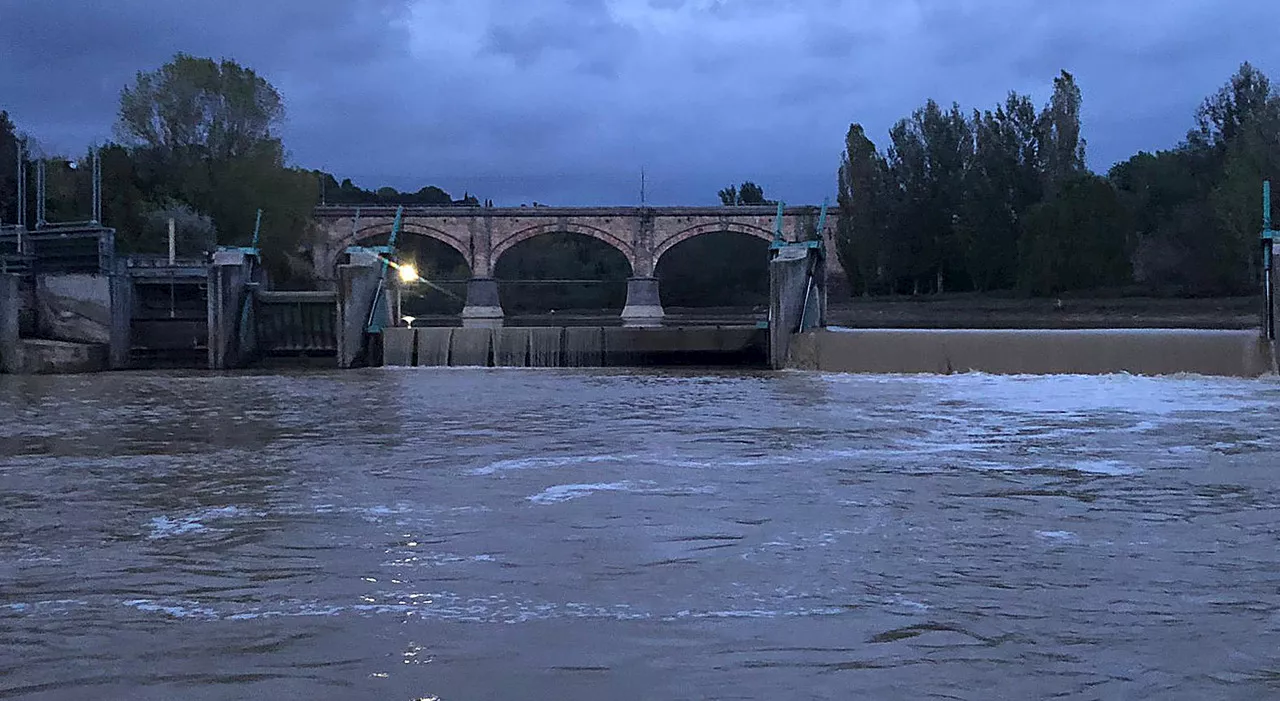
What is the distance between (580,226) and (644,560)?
5899 centimetres

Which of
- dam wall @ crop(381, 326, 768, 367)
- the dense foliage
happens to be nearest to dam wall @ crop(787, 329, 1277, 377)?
dam wall @ crop(381, 326, 768, 367)

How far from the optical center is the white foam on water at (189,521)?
7.79 metres

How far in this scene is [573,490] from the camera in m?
9.48

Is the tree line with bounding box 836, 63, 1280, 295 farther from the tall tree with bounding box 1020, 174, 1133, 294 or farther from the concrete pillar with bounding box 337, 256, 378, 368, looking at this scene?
the concrete pillar with bounding box 337, 256, 378, 368

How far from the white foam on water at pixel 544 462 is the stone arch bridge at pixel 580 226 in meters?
52.6

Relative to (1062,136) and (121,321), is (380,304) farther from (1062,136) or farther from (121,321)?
(1062,136)

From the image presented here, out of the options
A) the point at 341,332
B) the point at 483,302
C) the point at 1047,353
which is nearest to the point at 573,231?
the point at 483,302

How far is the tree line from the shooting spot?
48938mm

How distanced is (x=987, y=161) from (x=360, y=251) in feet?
124

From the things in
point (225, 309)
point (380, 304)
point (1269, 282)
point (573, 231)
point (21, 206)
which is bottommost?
point (225, 309)

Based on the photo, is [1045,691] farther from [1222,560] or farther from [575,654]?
[1222,560]

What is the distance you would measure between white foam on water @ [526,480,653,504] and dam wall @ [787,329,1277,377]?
14.0 m

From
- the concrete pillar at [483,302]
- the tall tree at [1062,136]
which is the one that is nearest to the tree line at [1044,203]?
the tall tree at [1062,136]

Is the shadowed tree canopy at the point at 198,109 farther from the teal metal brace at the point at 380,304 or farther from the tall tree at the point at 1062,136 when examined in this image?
the tall tree at the point at 1062,136
